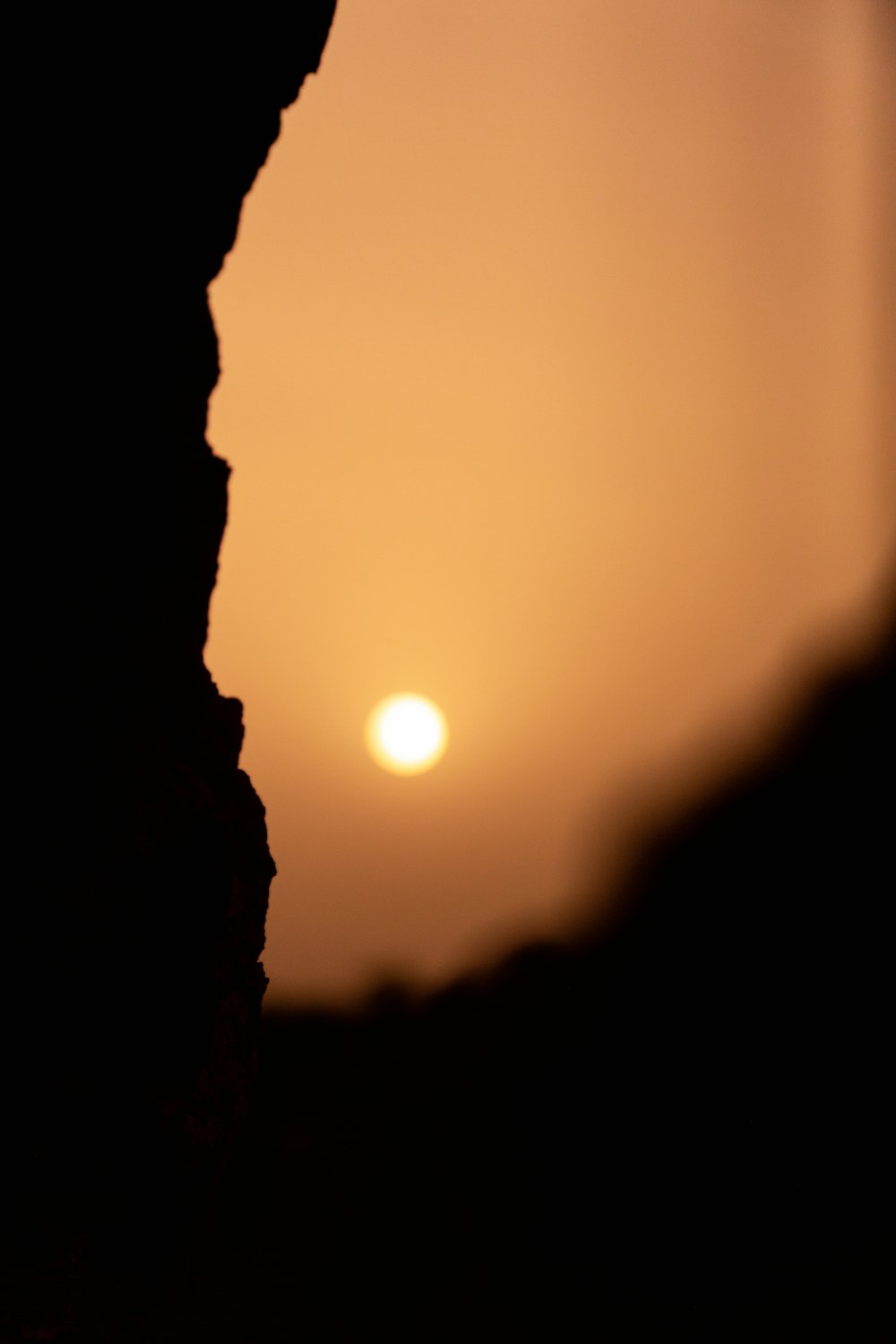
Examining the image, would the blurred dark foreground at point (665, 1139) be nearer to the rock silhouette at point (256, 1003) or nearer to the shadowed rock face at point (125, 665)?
the rock silhouette at point (256, 1003)

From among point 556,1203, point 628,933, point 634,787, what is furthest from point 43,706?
point 634,787

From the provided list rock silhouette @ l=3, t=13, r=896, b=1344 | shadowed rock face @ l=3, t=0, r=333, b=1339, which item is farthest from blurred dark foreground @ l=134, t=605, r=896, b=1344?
shadowed rock face @ l=3, t=0, r=333, b=1339

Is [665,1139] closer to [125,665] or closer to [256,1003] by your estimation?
[256,1003]

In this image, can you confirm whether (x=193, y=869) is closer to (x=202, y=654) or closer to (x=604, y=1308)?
(x=202, y=654)

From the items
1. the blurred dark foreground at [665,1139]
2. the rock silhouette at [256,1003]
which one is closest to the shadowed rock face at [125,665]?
the rock silhouette at [256,1003]

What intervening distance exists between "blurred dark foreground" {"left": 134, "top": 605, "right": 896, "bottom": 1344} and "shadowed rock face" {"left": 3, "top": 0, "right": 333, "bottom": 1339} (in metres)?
10.7

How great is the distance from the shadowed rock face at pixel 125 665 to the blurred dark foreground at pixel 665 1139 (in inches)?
421

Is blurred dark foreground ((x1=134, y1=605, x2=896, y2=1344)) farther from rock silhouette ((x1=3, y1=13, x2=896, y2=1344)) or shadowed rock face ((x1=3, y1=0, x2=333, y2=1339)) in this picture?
shadowed rock face ((x1=3, y1=0, x2=333, y2=1339))

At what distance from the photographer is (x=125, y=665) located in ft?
18.2

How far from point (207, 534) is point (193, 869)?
6.16ft

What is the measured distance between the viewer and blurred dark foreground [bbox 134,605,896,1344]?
2036cm

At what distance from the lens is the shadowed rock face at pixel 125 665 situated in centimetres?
489

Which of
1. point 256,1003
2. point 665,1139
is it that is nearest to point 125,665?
point 256,1003

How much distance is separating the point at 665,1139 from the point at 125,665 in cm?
2261
